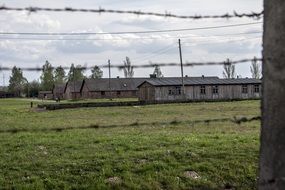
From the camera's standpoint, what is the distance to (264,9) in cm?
280

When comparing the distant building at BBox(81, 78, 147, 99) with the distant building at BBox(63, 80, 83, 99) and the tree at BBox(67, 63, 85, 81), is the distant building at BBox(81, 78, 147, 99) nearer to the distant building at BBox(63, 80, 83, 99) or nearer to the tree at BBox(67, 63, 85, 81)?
the distant building at BBox(63, 80, 83, 99)

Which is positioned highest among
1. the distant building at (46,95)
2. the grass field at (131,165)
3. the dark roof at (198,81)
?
the dark roof at (198,81)

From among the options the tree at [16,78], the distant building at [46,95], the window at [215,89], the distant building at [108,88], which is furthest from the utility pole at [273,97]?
the distant building at [46,95]

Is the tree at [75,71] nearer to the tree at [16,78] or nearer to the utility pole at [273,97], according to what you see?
the tree at [16,78]

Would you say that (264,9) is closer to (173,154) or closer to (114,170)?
(114,170)


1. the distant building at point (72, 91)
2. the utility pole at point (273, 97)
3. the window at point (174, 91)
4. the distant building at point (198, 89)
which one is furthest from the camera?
the distant building at point (72, 91)

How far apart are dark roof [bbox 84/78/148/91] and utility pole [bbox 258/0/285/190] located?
4075 inches

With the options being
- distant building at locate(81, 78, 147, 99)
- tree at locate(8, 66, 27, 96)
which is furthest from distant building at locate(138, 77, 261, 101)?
tree at locate(8, 66, 27, 96)

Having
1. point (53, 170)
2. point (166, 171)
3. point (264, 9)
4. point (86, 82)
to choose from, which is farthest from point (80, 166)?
point (86, 82)

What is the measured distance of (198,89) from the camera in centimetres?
8406

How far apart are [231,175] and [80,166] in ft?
9.06

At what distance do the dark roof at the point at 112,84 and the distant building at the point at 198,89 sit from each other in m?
20.9

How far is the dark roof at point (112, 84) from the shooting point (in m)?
106

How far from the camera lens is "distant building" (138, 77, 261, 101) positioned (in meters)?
80.6
